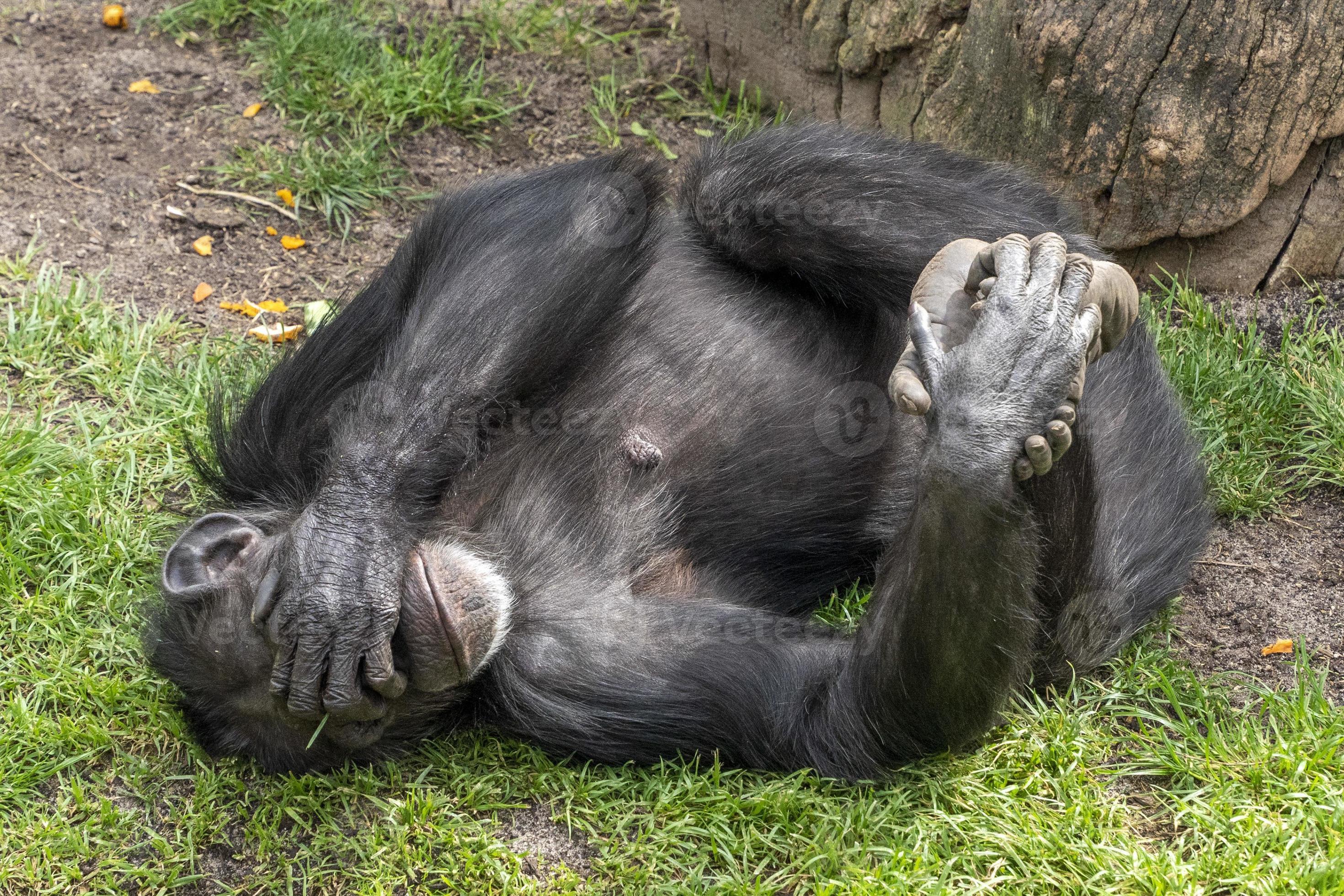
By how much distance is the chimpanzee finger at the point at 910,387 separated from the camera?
2.98 meters

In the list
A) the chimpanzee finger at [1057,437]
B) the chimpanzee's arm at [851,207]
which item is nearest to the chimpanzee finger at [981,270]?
the chimpanzee finger at [1057,437]

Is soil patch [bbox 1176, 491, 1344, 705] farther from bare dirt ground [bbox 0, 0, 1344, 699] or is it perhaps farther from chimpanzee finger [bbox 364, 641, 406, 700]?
chimpanzee finger [bbox 364, 641, 406, 700]

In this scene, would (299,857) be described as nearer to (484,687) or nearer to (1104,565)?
(484,687)

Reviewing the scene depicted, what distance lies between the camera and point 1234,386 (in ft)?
15.2

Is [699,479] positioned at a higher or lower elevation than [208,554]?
higher

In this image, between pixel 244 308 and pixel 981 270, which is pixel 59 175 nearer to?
pixel 244 308

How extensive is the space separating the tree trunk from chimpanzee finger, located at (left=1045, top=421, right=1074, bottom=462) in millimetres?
2081

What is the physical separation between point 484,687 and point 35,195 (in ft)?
11.6

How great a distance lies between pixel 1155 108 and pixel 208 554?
3.57 metres

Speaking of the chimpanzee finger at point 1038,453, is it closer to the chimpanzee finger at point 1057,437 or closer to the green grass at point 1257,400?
the chimpanzee finger at point 1057,437

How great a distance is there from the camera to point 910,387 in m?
3.00

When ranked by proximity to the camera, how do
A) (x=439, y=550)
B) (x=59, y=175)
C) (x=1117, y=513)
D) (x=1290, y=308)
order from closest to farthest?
(x=439, y=550) < (x=1117, y=513) < (x=1290, y=308) < (x=59, y=175)

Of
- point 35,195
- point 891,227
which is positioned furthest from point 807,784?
point 35,195

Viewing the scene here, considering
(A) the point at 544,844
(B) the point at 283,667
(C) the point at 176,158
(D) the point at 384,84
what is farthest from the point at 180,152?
(A) the point at 544,844
